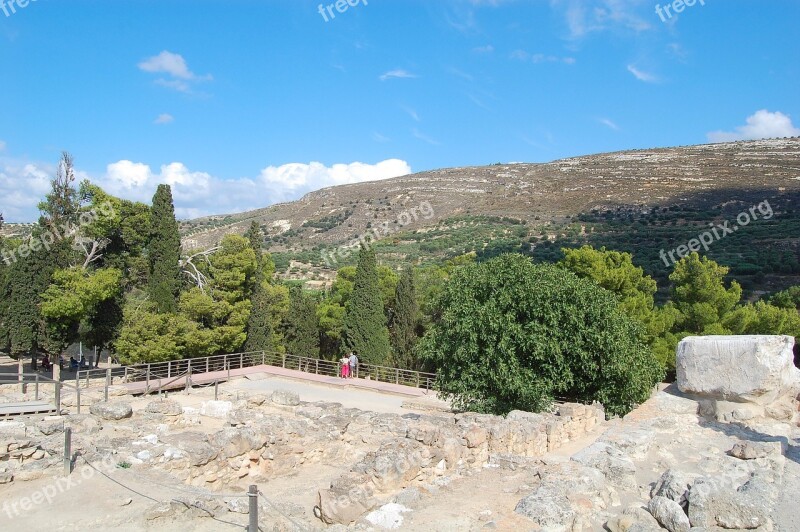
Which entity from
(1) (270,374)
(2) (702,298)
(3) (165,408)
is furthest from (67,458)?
(2) (702,298)

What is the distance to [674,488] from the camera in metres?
9.31

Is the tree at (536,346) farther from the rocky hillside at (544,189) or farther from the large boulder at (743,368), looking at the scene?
the rocky hillside at (544,189)

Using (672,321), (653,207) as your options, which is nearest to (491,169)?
(653,207)

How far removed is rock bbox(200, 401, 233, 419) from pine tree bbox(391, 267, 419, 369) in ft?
41.5

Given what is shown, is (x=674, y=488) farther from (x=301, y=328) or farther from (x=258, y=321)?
(x=301, y=328)

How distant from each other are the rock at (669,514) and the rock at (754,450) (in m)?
4.65

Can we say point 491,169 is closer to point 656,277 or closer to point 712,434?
point 656,277

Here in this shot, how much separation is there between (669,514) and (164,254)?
73.0 feet

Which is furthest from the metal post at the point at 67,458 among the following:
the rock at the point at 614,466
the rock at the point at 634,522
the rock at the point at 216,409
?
the rock at the point at 614,466

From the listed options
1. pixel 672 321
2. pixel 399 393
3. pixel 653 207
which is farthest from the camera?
pixel 653 207

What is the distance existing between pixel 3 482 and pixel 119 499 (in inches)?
85.4

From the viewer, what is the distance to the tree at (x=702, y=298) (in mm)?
23250

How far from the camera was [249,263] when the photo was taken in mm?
25484

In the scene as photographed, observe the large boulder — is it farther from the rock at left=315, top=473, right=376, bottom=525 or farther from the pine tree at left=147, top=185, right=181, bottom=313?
the pine tree at left=147, top=185, right=181, bottom=313
